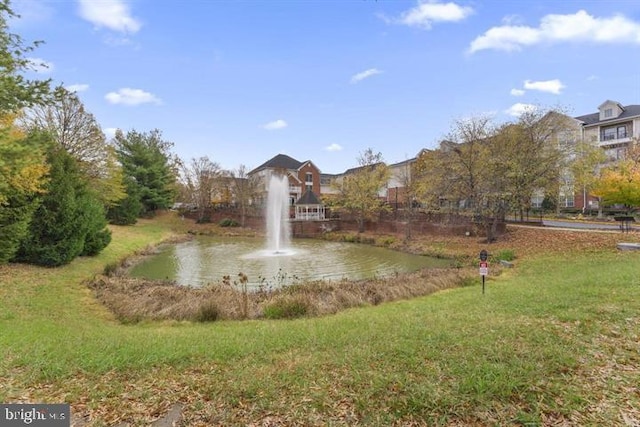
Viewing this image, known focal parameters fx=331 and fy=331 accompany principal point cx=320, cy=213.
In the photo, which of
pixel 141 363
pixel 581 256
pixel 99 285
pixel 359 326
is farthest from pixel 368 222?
pixel 141 363

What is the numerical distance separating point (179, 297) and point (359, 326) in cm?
638

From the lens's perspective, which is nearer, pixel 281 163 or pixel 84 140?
pixel 84 140

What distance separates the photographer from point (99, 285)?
12.4 m

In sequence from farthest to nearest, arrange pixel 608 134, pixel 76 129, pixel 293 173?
pixel 293 173 → pixel 608 134 → pixel 76 129

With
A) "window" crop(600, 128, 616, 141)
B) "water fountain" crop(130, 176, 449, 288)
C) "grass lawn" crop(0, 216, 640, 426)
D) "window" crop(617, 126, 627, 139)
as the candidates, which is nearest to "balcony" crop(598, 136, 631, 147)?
"window" crop(600, 128, 616, 141)

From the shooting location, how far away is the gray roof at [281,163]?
55156 millimetres

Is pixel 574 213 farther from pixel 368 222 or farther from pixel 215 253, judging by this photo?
pixel 215 253

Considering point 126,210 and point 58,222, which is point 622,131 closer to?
point 58,222
